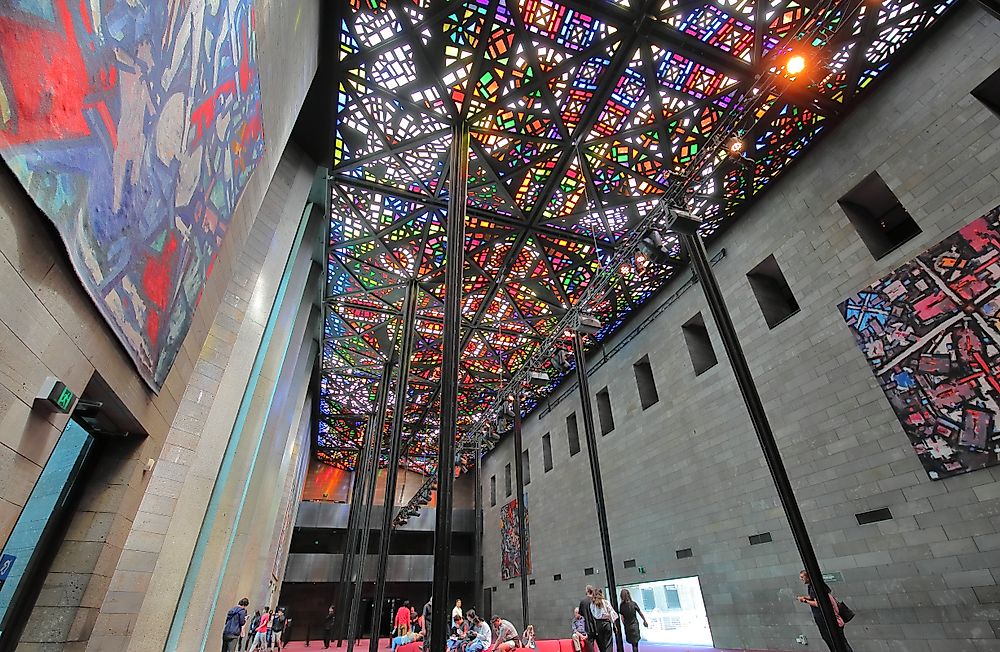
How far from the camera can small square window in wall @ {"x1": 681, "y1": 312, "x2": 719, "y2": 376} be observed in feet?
40.5

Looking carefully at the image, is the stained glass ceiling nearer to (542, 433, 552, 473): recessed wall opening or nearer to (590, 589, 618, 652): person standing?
(590, 589, 618, 652): person standing

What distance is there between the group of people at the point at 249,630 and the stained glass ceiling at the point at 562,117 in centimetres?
898

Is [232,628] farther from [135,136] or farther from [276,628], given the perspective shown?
[135,136]

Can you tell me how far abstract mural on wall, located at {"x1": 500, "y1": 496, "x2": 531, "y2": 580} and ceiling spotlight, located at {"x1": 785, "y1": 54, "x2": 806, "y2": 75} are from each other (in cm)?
1870

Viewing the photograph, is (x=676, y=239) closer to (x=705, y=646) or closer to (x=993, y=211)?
(x=993, y=211)

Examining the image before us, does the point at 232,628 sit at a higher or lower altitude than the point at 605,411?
lower

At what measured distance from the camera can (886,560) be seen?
718cm

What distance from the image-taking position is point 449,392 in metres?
6.12

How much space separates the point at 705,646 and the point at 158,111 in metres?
13.8

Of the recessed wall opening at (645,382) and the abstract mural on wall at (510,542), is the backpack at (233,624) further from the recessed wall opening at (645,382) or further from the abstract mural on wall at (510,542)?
the abstract mural on wall at (510,542)

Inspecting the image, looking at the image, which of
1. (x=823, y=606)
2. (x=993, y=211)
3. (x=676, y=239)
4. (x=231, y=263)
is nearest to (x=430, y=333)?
(x=676, y=239)

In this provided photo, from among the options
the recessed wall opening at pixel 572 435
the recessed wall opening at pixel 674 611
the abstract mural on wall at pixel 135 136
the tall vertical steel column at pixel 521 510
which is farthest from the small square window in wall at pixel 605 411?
the abstract mural on wall at pixel 135 136

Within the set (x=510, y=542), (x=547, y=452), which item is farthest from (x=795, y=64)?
(x=510, y=542)

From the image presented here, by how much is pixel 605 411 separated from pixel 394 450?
9.23 m
